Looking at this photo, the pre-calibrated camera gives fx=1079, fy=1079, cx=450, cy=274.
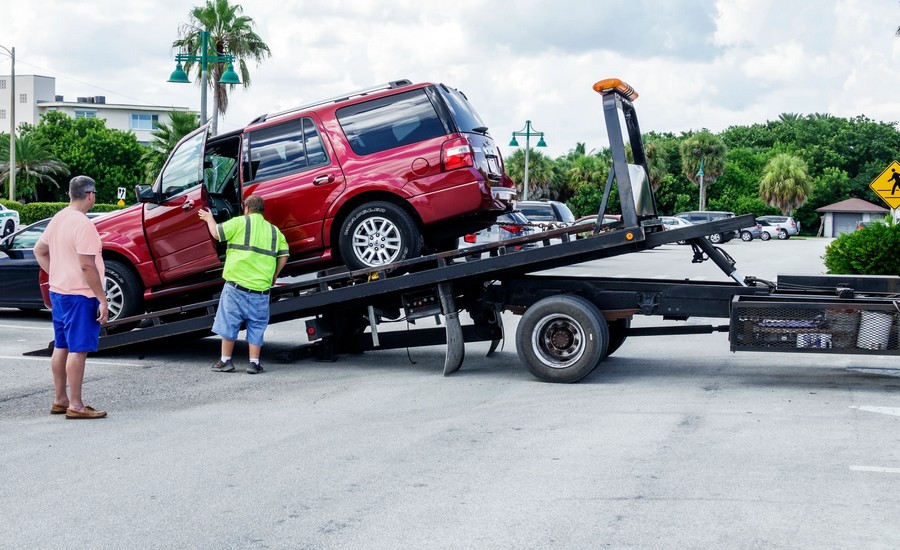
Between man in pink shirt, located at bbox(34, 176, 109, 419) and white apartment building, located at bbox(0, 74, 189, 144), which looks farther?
white apartment building, located at bbox(0, 74, 189, 144)

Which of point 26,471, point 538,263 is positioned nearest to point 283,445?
point 26,471

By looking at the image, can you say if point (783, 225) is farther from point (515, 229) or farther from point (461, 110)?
point (461, 110)

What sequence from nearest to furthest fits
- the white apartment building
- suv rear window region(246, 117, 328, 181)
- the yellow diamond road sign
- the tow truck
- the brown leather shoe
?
the brown leather shoe → the tow truck → suv rear window region(246, 117, 328, 181) → the yellow diamond road sign → the white apartment building

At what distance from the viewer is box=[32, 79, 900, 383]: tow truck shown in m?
9.34

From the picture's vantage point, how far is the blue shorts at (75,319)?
797 centimetres

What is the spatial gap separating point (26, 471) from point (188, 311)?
177 inches

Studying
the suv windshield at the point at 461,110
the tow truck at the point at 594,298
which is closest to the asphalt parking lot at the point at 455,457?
the tow truck at the point at 594,298

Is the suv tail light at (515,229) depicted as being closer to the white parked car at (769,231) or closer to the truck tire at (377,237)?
the truck tire at (377,237)

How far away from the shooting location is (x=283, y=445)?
721 cm

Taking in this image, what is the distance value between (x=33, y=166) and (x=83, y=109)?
1550 inches

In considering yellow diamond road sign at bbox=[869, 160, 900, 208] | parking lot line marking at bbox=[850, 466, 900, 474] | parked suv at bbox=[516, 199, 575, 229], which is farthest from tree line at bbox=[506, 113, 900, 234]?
parking lot line marking at bbox=[850, 466, 900, 474]

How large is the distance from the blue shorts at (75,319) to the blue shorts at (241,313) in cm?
228

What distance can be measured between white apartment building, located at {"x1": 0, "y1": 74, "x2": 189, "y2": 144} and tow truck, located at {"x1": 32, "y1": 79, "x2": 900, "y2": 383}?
355 feet

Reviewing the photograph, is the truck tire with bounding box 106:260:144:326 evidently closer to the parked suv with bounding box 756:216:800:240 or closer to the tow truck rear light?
the tow truck rear light
